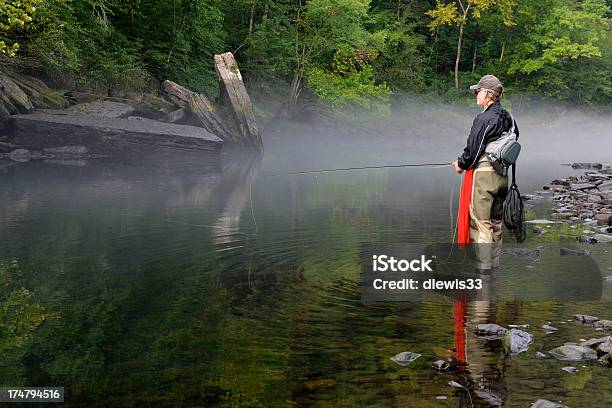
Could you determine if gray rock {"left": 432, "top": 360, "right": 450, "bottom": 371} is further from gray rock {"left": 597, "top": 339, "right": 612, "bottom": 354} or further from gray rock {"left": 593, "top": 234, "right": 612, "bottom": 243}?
gray rock {"left": 593, "top": 234, "right": 612, "bottom": 243}

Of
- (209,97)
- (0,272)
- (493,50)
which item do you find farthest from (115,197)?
(493,50)

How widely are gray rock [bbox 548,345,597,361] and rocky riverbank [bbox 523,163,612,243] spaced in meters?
5.73

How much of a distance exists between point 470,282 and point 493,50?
163 feet

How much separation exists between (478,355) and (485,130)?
3.40 m

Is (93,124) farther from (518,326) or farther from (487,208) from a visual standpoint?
(518,326)

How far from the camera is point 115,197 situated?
56.9 feet

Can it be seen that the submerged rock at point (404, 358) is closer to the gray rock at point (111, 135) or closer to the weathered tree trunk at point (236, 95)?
the gray rock at point (111, 135)

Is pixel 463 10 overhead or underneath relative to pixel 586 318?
overhead

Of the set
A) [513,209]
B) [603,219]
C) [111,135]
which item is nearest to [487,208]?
[513,209]

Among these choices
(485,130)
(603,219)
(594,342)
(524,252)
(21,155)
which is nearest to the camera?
(594,342)

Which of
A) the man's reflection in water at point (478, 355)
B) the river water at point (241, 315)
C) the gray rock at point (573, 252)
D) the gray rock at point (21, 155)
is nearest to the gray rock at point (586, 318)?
the river water at point (241, 315)

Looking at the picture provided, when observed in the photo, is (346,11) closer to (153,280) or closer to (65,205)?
(65,205)

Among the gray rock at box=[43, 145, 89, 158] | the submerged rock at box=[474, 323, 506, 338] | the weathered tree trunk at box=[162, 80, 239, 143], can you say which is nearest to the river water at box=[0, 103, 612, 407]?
the submerged rock at box=[474, 323, 506, 338]

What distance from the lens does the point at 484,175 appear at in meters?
8.51
